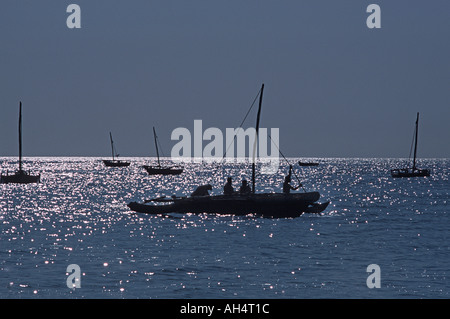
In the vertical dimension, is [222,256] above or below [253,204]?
below

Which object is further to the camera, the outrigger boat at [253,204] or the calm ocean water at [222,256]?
the outrigger boat at [253,204]

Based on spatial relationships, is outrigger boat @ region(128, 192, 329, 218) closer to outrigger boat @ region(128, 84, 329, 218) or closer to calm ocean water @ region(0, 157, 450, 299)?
outrigger boat @ region(128, 84, 329, 218)

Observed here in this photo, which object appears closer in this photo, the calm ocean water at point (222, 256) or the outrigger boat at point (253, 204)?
the calm ocean water at point (222, 256)

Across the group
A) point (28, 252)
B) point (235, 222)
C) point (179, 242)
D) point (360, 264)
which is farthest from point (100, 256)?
point (235, 222)

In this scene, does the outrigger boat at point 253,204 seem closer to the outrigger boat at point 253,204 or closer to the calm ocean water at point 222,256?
the outrigger boat at point 253,204

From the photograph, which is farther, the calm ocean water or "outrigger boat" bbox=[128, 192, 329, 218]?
"outrigger boat" bbox=[128, 192, 329, 218]

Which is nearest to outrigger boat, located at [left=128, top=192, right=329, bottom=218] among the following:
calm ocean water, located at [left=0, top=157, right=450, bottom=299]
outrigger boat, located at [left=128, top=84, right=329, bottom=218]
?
outrigger boat, located at [left=128, top=84, right=329, bottom=218]

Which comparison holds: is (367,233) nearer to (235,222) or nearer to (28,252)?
(235,222)

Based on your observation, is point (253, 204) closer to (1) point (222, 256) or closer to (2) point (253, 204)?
(2) point (253, 204)

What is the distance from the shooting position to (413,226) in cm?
4325

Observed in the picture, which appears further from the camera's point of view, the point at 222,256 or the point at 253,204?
the point at 253,204

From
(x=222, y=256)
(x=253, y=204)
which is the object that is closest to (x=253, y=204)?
(x=253, y=204)

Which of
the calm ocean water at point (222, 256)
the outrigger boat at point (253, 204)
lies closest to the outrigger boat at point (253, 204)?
the outrigger boat at point (253, 204)
